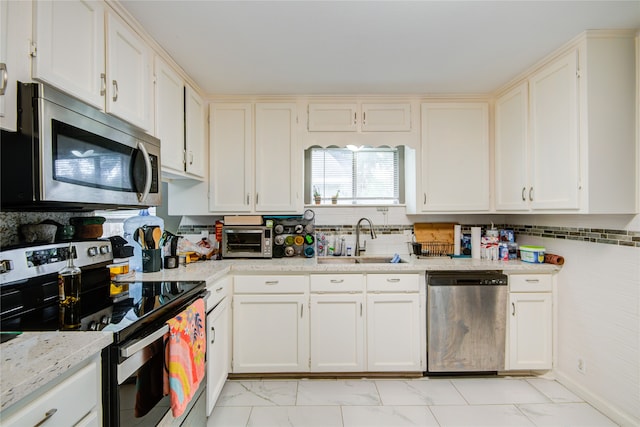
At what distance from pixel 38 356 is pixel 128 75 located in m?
1.39

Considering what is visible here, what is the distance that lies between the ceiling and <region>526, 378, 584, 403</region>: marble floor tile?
237cm

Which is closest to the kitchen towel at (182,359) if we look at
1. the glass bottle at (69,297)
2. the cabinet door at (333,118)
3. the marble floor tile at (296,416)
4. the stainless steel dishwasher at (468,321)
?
the glass bottle at (69,297)

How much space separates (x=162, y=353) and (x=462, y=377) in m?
2.22

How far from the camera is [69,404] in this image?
2.74 feet

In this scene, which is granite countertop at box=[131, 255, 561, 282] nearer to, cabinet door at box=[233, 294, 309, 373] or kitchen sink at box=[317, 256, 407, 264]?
cabinet door at box=[233, 294, 309, 373]

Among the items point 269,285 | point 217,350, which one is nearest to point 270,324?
point 269,285

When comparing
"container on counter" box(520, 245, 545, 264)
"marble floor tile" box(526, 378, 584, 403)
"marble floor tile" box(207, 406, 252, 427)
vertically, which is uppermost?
"container on counter" box(520, 245, 545, 264)

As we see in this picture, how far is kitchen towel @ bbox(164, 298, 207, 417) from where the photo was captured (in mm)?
1311

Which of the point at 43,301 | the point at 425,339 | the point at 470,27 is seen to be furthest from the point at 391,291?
the point at 43,301

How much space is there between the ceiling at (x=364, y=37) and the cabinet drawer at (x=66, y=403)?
167cm

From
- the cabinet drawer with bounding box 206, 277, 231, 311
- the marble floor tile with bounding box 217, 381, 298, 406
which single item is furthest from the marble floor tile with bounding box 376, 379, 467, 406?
the cabinet drawer with bounding box 206, 277, 231, 311

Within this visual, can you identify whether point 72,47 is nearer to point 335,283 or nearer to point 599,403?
point 335,283

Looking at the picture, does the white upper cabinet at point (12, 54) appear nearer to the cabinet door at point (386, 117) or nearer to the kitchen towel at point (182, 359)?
the kitchen towel at point (182, 359)

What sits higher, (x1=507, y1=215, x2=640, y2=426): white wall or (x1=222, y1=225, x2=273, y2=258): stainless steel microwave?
(x1=222, y1=225, x2=273, y2=258): stainless steel microwave
